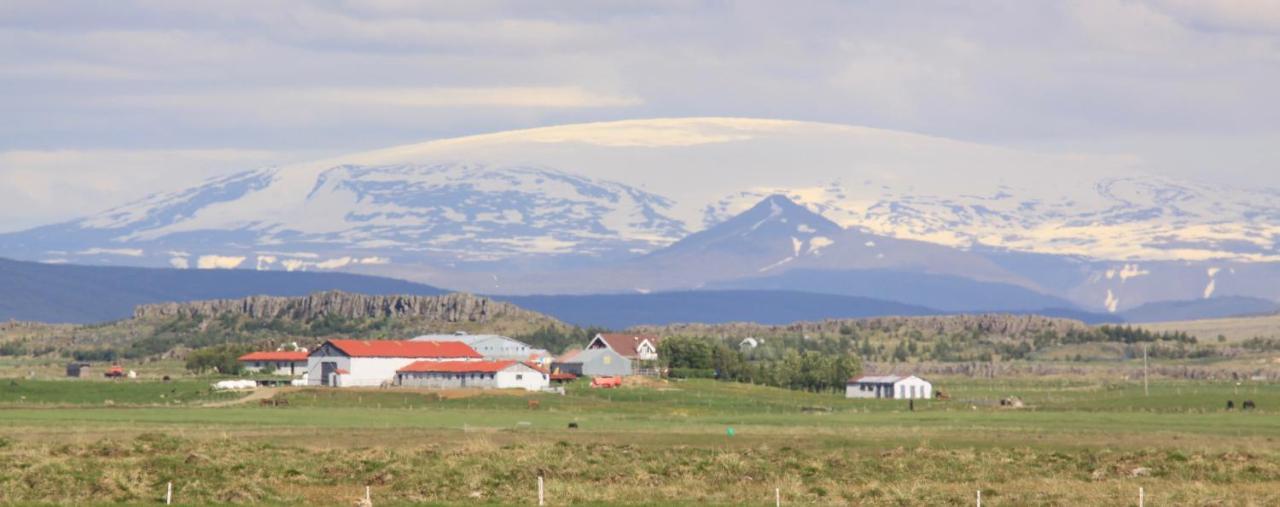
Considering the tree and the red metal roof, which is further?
the tree

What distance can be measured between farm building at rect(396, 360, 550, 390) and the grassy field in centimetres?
3467

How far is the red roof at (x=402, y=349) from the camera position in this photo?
558 feet

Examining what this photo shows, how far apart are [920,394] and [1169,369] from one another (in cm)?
4089

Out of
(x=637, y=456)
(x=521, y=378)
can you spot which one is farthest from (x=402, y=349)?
(x=637, y=456)

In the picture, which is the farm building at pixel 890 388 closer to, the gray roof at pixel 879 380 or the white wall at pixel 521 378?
the gray roof at pixel 879 380

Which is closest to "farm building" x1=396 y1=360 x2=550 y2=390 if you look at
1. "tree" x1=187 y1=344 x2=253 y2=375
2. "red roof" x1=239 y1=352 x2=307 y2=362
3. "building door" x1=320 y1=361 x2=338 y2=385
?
"building door" x1=320 y1=361 x2=338 y2=385

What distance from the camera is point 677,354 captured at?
19338cm

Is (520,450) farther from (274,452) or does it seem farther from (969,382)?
(969,382)

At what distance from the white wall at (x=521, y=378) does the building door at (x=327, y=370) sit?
50.9 ft

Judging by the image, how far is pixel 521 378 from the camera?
15975 cm

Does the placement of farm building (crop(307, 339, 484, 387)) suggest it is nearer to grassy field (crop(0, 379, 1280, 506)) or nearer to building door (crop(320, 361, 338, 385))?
building door (crop(320, 361, 338, 385))

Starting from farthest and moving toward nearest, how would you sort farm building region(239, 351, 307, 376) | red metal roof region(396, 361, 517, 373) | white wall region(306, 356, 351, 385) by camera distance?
farm building region(239, 351, 307, 376), white wall region(306, 356, 351, 385), red metal roof region(396, 361, 517, 373)

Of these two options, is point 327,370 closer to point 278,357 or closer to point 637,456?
point 278,357

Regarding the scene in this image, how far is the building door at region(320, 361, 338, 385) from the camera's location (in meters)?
169
